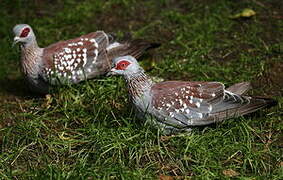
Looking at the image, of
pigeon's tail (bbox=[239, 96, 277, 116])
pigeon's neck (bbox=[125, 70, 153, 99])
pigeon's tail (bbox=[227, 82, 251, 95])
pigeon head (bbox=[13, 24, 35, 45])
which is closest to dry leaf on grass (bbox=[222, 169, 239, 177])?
pigeon's tail (bbox=[239, 96, 277, 116])

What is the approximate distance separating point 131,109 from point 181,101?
54cm

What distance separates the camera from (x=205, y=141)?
4.69m

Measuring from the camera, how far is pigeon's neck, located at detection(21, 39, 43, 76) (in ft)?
18.9

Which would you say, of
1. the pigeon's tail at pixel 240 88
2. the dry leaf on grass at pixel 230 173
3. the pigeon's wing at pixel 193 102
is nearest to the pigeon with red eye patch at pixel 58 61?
the pigeon's wing at pixel 193 102

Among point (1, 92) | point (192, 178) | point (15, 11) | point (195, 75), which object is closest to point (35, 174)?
point (192, 178)

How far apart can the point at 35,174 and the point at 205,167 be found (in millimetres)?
1575

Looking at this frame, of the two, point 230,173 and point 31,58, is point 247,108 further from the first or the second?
point 31,58

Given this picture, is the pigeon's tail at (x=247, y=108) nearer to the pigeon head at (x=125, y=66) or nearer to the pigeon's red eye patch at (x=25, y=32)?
the pigeon head at (x=125, y=66)

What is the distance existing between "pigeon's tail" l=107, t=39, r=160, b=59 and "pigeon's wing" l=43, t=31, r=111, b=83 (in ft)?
0.48

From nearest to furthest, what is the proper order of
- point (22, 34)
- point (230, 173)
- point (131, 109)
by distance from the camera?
point (230, 173) < point (131, 109) < point (22, 34)

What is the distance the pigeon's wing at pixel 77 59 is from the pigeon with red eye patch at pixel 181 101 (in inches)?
41.0

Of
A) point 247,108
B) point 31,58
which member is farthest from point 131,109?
point 31,58

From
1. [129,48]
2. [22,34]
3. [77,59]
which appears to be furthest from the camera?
[129,48]

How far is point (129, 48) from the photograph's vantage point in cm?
623
